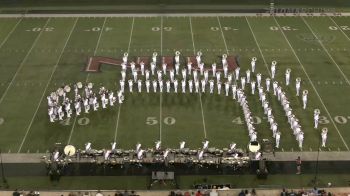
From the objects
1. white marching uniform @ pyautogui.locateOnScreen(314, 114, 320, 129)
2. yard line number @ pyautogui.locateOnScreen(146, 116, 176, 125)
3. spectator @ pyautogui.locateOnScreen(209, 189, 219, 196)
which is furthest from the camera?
yard line number @ pyautogui.locateOnScreen(146, 116, 176, 125)

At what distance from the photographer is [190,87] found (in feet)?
60.9

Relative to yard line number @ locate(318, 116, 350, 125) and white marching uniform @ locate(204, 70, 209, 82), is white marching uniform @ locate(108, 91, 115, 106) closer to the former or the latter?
white marching uniform @ locate(204, 70, 209, 82)

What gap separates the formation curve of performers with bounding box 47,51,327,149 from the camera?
1667 centimetres

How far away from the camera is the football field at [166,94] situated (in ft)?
52.7

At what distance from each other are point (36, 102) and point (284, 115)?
316 inches

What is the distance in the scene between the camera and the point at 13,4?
29.3 m

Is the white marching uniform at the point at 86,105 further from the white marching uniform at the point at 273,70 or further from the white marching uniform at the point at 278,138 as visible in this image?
the white marching uniform at the point at 273,70

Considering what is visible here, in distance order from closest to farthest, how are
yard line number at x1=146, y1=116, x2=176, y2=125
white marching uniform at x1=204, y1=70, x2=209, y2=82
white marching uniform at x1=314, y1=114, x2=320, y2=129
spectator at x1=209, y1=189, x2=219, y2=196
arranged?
1. spectator at x1=209, y1=189, x2=219, y2=196
2. white marching uniform at x1=314, y1=114, x2=320, y2=129
3. yard line number at x1=146, y1=116, x2=176, y2=125
4. white marching uniform at x1=204, y1=70, x2=209, y2=82

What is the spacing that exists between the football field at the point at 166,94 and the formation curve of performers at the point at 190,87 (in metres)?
0.28

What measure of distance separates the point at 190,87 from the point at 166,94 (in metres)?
0.85

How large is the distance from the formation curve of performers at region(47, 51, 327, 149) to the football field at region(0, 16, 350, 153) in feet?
0.93

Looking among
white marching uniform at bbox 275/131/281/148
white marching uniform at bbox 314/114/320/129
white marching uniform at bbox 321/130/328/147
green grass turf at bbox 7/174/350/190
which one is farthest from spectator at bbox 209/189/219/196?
white marching uniform at bbox 314/114/320/129

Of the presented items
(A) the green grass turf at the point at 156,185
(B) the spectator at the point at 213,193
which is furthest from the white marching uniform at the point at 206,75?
Answer: (B) the spectator at the point at 213,193

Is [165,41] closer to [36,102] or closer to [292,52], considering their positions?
[292,52]
